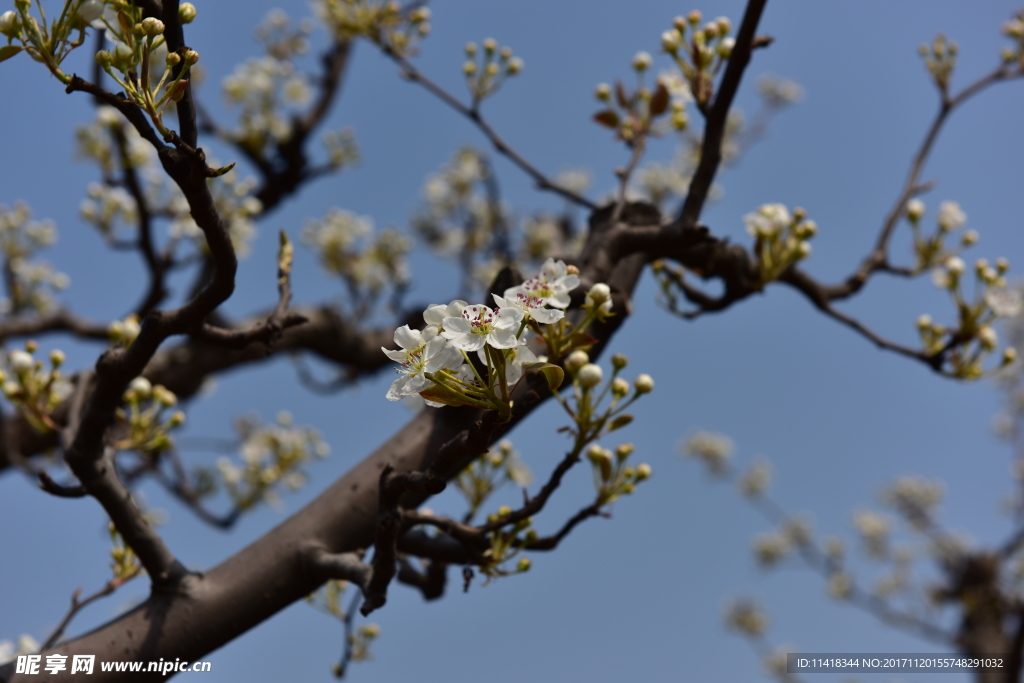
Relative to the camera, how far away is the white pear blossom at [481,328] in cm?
119

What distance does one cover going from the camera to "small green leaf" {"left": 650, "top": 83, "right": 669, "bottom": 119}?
115 inches

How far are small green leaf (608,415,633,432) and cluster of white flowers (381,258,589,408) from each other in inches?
23.2

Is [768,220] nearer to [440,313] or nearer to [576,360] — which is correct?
A: [576,360]

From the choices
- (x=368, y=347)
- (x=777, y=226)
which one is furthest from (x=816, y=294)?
(x=368, y=347)

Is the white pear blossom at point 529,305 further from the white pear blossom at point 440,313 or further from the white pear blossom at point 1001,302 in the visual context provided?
the white pear blossom at point 1001,302

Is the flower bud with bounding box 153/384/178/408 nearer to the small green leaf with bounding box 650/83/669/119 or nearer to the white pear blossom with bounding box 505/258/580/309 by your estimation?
the white pear blossom with bounding box 505/258/580/309

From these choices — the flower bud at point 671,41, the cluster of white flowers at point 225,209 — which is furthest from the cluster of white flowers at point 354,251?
the flower bud at point 671,41

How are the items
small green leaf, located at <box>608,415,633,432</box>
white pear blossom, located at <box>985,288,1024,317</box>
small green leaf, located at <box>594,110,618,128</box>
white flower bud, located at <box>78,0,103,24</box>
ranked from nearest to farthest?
1. white flower bud, located at <box>78,0,103,24</box>
2. small green leaf, located at <box>608,415,633,432</box>
3. white pear blossom, located at <box>985,288,1024,317</box>
4. small green leaf, located at <box>594,110,618,128</box>

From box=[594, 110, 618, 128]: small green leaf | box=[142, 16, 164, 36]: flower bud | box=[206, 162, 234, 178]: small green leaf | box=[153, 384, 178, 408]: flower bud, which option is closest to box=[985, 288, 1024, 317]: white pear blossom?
box=[594, 110, 618, 128]: small green leaf

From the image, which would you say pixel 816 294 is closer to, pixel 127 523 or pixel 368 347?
pixel 127 523

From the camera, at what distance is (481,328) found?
1.26 metres

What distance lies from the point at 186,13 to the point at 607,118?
1915 mm

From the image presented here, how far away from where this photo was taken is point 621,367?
6.42 feet

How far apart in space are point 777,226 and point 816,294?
1.99ft
